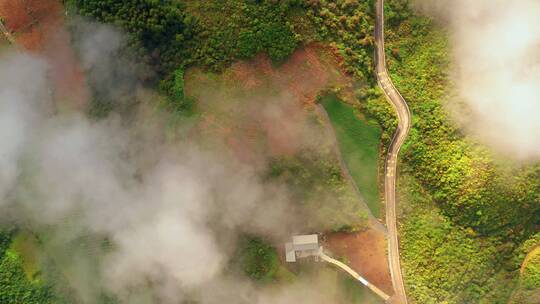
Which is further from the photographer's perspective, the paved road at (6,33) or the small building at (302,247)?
the paved road at (6,33)

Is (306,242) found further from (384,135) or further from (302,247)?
(384,135)

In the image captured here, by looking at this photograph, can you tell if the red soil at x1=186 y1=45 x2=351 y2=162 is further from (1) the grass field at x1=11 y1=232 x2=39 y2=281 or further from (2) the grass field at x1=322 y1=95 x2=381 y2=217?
(1) the grass field at x1=11 y1=232 x2=39 y2=281

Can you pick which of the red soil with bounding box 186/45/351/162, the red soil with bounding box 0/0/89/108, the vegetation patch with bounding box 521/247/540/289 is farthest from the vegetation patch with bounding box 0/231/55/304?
the vegetation patch with bounding box 521/247/540/289

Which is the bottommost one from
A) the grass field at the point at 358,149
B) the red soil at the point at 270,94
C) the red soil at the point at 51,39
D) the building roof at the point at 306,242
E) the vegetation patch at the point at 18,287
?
the vegetation patch at the point at 18,287

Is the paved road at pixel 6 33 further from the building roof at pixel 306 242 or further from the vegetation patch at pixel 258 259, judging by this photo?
the building roof at pixel 306 242

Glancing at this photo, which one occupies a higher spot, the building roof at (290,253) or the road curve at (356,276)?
the building roof at (290,253)

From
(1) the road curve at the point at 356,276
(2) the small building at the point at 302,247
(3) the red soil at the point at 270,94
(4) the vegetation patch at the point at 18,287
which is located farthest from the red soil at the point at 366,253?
(4) the vegetation patch at the point at 18,287
